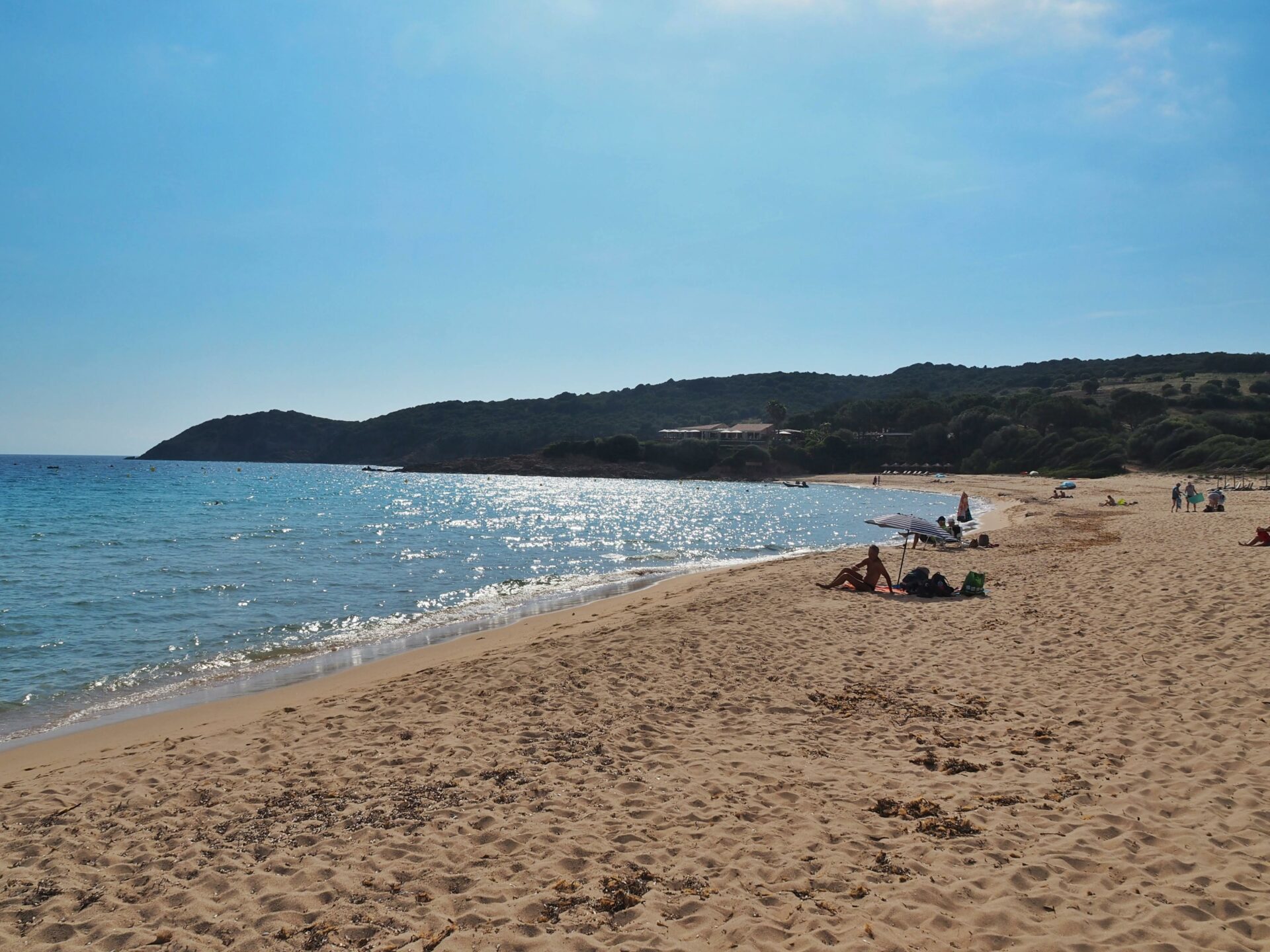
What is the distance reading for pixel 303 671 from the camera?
12047 mm

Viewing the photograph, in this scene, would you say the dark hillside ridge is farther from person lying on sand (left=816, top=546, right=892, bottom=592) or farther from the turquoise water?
person lying on sand (left=816, top=546, right=892, bottom=592)

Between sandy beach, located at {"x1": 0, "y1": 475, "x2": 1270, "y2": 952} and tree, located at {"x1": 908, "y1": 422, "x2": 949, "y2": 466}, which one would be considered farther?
tree, located at {"x1": 908, "y1": 422, "x2": 949, "y2": 466}

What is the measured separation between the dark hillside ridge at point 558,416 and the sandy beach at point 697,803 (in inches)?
5218

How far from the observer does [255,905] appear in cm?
443

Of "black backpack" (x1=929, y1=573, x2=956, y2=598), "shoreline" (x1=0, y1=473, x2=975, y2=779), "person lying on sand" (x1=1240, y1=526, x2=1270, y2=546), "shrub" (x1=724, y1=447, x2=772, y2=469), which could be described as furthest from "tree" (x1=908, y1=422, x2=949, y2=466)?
"black backpack" (x1=929, y1=573, x2=956, y2=598)

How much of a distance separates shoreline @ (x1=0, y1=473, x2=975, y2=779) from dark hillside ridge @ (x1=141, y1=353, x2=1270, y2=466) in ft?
405

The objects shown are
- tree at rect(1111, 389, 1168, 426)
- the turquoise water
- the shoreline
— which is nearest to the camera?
the shoreline

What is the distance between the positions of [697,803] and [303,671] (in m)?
8.49

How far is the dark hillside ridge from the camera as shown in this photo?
152 m

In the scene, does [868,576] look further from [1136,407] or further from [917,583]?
[1136,407]

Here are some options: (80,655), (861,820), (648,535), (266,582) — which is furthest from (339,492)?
(861,820)

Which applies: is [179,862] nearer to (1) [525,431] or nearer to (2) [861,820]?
(2) [861,820]

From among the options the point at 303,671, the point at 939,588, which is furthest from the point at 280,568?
the point at 939,588

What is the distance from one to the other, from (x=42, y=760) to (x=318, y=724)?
2.72m
